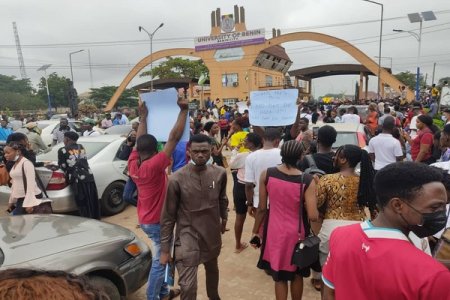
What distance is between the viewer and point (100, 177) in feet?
21.6

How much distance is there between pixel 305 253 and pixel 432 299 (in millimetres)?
1754

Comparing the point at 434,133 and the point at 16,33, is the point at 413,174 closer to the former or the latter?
the point at 434,133

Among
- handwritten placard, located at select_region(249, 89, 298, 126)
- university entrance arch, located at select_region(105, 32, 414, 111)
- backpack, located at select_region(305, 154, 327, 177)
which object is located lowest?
backpack, located at select_region(305, 154, 327, 177)

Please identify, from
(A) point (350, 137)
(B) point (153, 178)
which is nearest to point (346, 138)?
(A) point (350, 137)

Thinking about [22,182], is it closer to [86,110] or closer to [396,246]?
[396,246]

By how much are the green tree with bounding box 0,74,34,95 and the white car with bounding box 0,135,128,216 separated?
96.5 metres

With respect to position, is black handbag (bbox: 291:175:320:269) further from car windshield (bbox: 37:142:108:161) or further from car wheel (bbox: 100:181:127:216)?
car windshield (bbox: 37:142:108:161)

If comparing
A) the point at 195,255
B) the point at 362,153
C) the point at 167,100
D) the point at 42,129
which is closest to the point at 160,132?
the point at 167,100

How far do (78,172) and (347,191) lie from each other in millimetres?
4395

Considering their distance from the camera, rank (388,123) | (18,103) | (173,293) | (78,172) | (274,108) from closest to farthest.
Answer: (173,293), (388,123), (78,172), (274,108), (18,103)

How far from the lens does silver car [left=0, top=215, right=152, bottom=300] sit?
117 inches

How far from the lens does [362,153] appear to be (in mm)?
3115

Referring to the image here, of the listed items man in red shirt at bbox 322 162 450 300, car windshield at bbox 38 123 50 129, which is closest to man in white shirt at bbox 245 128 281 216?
man in red shirt at bbox 322 162 450 300

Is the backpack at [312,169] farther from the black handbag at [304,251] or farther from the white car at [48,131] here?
the white car at [48,131]
